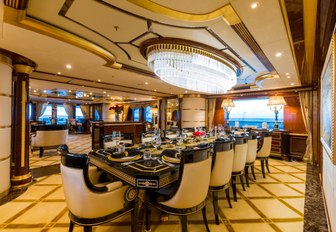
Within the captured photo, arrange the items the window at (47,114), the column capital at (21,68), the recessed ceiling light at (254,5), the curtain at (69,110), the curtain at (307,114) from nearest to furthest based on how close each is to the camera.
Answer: the recessed ceiling light at (254,5) → the column capital at (21,68) → the curtain at (307,114) → the window at (47,114) → the curtain at (69,110)

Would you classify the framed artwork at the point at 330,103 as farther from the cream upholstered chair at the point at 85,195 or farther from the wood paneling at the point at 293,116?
the wood paneling at the point at 293,116

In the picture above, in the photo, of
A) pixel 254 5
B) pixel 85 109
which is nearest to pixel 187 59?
pixel 254 5

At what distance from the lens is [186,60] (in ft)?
9.55

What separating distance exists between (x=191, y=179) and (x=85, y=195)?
39.8 inches

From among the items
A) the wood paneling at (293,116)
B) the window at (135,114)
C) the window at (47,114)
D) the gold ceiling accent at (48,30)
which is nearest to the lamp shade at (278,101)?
the wood paneling at (293,116)

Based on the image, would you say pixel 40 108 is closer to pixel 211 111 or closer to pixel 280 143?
pixel 211 111

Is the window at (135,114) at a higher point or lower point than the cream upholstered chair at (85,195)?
higher

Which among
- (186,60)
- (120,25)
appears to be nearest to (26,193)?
(120,25)

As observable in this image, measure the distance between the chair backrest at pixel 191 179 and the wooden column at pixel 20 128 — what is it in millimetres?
3252

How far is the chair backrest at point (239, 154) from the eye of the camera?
109 inches

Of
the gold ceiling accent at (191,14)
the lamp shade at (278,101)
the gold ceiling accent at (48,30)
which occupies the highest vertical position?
the gold ceiling accent at (191,14)

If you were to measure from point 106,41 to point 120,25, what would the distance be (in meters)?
0.63

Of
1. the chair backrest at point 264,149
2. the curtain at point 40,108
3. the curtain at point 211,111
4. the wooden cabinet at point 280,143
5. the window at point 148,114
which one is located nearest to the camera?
the chair backrest at point 264,149

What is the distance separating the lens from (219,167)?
2238 millimetres
